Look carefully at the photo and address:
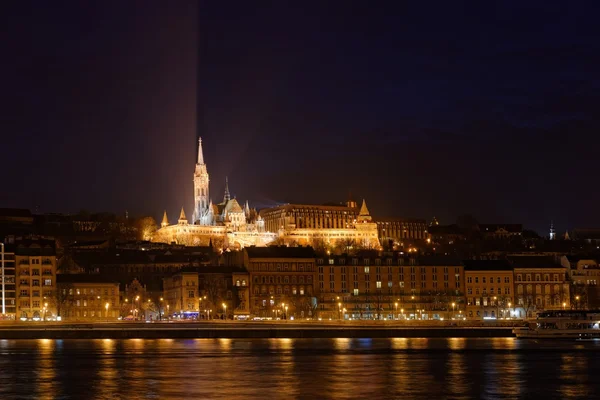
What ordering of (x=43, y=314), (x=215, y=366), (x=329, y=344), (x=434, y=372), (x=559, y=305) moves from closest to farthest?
(x=434, y=372) → (x=215, y=366) → (x=329, y=344) → (x=43, y=314) → (x=559, y=305)

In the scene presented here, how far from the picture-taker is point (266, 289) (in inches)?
5733

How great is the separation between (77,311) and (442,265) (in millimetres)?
49405

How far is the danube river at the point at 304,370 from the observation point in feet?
154

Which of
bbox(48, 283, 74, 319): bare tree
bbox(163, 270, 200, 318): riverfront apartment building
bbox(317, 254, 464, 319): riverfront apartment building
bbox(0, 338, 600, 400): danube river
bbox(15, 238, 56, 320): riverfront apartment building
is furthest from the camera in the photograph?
bbox(317, 254, 464, 319): riverfront apartment building

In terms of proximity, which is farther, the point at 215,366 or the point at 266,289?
the point at 266,289

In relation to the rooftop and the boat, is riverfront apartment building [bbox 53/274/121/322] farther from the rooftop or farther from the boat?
the boat

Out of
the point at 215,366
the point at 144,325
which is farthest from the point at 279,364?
the point at 144,325

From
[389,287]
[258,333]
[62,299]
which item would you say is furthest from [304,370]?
[389,287]

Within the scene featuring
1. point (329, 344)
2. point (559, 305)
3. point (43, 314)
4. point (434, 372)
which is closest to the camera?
point (434, 372)

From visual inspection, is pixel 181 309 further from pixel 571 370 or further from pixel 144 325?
pixel 571 370

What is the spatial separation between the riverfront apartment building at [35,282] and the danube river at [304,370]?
190ft

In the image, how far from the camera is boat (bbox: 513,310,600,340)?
9269 cm

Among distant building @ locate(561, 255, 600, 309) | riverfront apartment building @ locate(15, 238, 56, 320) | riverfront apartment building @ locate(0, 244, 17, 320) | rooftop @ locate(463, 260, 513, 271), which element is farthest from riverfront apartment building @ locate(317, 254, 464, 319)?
riverfront apartment building @ locate(0, 244, 17, 320)

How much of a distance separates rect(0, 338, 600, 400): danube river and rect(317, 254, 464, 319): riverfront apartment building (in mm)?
58829
